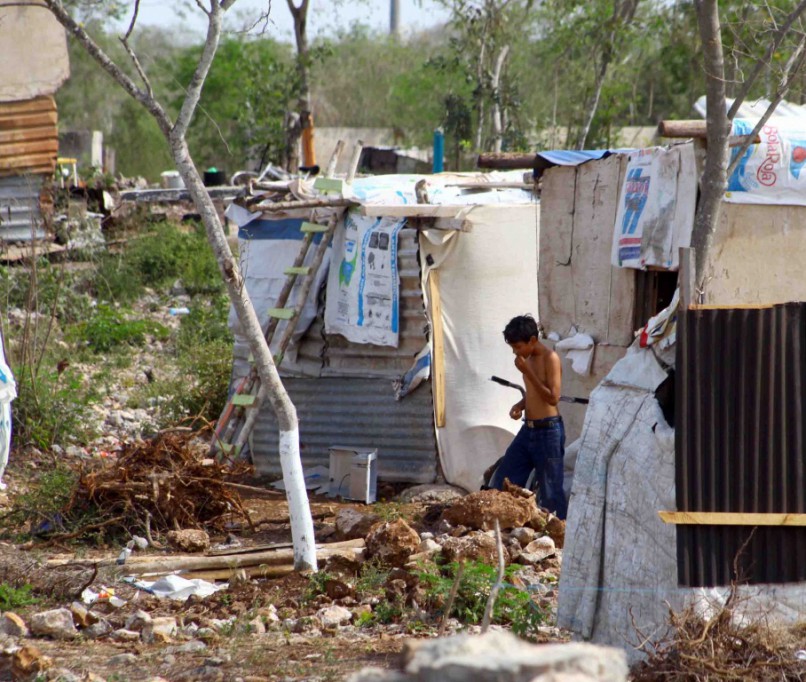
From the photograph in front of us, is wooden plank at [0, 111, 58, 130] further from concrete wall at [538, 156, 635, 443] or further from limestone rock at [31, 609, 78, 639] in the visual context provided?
limestone rock at [31, 609, 78, 639]

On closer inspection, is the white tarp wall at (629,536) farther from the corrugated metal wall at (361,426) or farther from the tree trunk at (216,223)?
the corrugated metal wall at (361,426)

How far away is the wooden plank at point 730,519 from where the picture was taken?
389 cm

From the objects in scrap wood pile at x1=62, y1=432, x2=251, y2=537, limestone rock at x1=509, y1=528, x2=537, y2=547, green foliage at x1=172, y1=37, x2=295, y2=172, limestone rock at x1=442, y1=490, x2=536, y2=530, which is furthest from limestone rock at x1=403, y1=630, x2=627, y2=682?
green foliage at x1=172, y1=37, x2=295, y2=172

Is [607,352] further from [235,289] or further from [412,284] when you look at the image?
[235,289]

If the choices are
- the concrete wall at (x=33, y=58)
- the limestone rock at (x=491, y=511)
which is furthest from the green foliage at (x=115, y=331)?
the limestone rock at (x=491, y=511)

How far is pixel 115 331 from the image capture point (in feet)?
41.3

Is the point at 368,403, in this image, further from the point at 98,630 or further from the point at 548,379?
the point at 98,630

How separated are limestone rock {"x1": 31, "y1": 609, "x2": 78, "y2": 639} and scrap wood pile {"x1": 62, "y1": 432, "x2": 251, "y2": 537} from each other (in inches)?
61.0

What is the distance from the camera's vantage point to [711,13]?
202 inches

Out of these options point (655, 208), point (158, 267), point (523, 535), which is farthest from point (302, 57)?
point (523, 535)

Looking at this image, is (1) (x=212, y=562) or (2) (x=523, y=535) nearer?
(1) (x=212, y=562)

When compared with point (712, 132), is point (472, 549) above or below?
below

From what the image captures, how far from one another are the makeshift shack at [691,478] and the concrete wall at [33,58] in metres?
8.86

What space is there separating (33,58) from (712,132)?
331 inches
